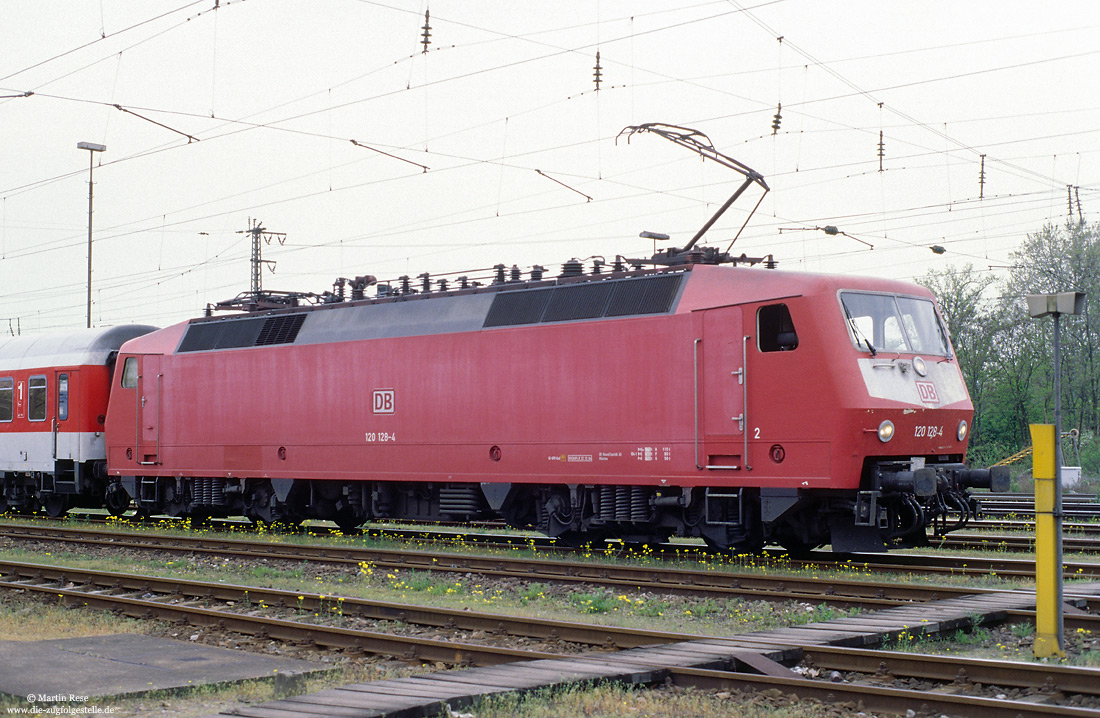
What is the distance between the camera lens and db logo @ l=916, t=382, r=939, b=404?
1427 cm

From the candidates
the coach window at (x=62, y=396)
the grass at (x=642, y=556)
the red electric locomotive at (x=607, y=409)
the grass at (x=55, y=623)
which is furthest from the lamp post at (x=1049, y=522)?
the coach window at (x=62, y=396)

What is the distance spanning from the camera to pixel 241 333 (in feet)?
71.8

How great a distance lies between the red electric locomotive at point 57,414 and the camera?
25.0m

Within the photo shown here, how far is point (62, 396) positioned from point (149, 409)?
3.39 m

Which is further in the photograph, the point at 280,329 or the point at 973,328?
the point at 973,328

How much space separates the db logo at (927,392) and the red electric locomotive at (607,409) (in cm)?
3

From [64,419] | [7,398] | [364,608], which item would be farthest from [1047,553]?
[7,398]

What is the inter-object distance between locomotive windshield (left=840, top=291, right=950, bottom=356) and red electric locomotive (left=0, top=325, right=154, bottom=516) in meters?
17.6

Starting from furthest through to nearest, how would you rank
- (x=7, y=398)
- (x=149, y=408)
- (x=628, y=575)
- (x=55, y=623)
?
1. (x=7, y=398)
2. (x=149, y=408)
3. (x=628, y=575)
4. (x=55, y=623)

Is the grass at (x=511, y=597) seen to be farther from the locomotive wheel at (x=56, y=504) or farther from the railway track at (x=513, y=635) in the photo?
the locomotive wheel at (x=56, y=504)

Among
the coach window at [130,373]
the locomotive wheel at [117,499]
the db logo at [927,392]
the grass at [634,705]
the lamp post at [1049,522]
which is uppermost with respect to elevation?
the coach window at [130,373]

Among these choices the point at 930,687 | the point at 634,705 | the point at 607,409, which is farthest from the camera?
the point at 607,409

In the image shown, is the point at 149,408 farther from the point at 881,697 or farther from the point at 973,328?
the point at 973,328

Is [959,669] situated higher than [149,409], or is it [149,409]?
[149,409]
